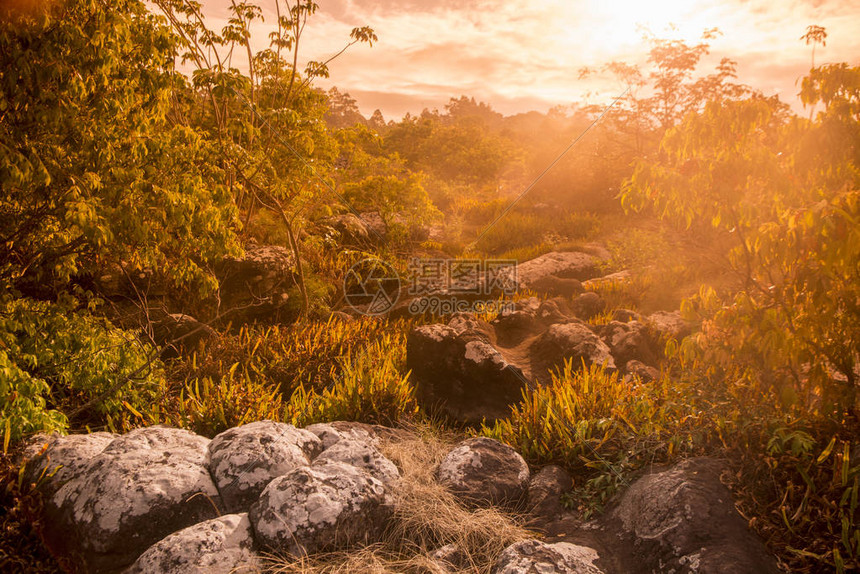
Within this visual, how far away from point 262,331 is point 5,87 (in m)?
4.26

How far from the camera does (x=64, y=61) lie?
3.48 meters

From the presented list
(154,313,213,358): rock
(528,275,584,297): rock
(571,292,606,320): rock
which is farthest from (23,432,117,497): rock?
(528,275,584,297): rock

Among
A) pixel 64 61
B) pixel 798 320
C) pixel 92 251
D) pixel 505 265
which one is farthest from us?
pixel 505 265

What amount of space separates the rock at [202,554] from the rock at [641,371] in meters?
4.50

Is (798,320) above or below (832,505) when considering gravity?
above

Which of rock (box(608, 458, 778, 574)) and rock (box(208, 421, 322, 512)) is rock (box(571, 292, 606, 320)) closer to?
rock (box(608, 458, 778, 574))

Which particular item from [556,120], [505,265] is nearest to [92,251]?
[505,265]

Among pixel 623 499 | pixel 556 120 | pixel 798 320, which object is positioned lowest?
pixel 623 499

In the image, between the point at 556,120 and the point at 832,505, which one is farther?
the point at 556,120

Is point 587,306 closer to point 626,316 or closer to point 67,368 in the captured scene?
point 626,316

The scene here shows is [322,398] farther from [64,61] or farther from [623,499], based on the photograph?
[64,61]

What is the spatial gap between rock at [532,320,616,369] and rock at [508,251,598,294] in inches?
143
